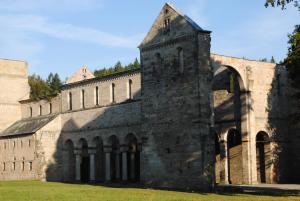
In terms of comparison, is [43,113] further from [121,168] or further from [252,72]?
[252,72]

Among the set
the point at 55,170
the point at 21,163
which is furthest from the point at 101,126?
the point at 21,163

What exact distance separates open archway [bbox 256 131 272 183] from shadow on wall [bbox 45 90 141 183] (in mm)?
10337

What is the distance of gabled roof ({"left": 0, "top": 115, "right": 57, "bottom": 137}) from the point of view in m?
54.9

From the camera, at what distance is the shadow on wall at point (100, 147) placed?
46.6 m

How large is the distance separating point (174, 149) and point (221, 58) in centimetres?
907

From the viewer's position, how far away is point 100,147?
51.0m

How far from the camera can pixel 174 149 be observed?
38.0m

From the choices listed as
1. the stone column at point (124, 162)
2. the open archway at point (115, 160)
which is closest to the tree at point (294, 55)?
the stone column at point (124, 162)

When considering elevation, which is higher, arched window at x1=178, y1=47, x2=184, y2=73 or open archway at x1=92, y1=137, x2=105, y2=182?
arched window at x1=178, y1=47, x2=184, y2=73

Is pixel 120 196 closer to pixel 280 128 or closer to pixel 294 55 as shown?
pixel 294 55

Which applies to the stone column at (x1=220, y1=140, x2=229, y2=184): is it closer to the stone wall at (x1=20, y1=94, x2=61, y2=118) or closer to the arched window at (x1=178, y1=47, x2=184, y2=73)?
the arched window at (x1=178, y1=47, x2=184, y2=73)

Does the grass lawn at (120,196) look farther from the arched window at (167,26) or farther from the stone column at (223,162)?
the stone column at (223,162)

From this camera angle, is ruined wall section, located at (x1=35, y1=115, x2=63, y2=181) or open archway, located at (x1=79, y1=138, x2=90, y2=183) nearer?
open archway, located at (x1=79, y1=138, x2=90, y2=183)

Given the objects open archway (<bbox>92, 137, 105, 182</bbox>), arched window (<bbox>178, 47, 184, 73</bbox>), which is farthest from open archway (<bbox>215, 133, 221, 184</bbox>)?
open archway (<bbox>92, 137, 105, 182</bbox>)
